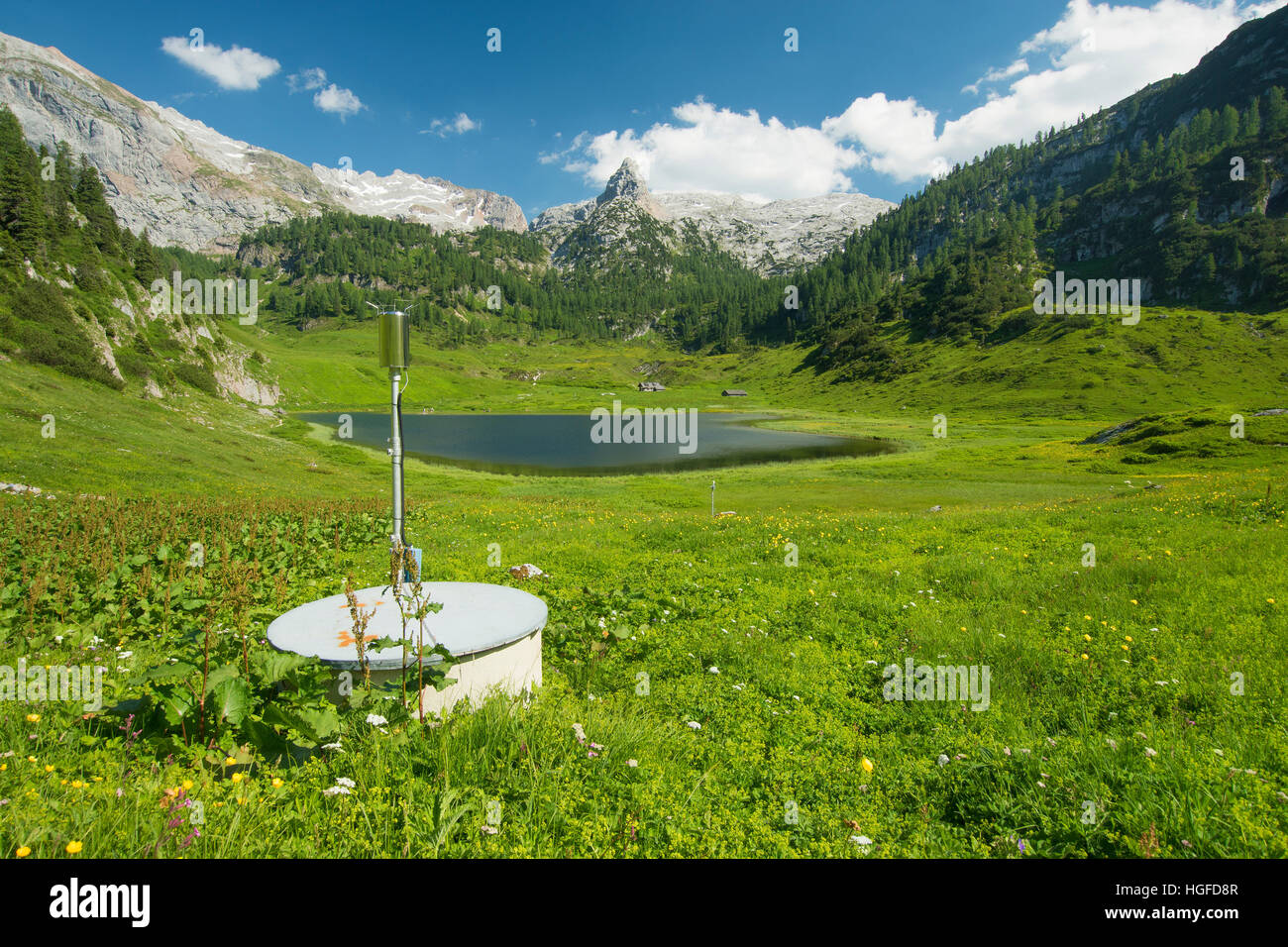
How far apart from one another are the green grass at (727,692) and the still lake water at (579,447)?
53.4m

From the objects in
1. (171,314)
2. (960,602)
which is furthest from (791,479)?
(171,314)

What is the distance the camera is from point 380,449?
83250 mm

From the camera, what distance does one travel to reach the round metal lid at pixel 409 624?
21.1 feet
